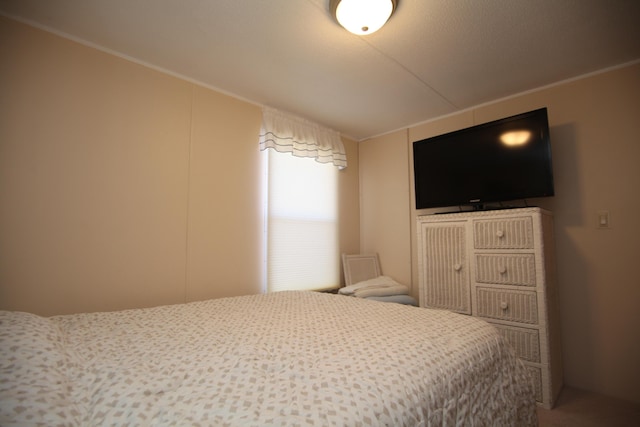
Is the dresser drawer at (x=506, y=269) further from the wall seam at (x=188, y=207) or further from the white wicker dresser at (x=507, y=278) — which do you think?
the wall seam at (x=188, y=207)

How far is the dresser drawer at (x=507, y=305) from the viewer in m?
2.02

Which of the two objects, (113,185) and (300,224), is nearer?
(113,185)

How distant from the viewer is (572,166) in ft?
7.60

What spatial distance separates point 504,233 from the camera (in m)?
2.17

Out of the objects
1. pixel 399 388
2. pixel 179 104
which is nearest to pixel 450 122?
pixel 179 104

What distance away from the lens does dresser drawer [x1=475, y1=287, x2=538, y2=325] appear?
6.63ft

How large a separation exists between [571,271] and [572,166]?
81 centimetres

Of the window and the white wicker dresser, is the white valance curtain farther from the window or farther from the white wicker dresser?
the white wicker dresser

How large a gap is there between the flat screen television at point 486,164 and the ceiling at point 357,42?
0.37 metres

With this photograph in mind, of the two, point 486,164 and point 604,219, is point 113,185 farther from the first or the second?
point 604,219

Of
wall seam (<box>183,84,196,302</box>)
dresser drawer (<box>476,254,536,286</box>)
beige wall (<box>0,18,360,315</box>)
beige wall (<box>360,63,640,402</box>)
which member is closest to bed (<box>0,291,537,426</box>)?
beige wall (<box>0,18,360,315</box>)

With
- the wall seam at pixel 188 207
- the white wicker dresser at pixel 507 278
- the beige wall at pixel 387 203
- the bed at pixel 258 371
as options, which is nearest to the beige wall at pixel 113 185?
the wall seam at pixel 188 207

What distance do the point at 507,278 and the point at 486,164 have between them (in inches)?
37.9

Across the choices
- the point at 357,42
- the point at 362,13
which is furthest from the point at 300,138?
the point at 362,13
